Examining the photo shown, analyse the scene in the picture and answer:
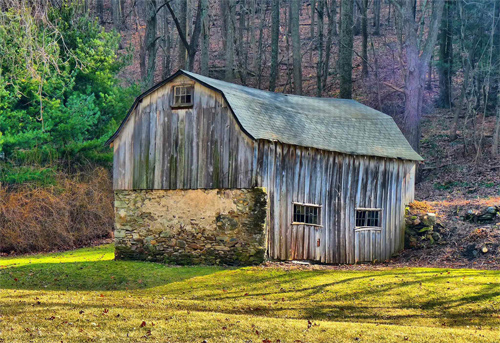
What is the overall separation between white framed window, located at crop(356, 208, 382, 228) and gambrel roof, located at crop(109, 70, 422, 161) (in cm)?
189

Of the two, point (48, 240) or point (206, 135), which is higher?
point (206, 135)

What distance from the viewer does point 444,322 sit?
1126 centimetres

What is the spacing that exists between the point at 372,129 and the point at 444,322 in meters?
11.0

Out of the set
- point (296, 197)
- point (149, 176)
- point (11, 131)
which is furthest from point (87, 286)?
point (11, 131)

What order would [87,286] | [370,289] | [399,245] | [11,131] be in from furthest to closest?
[11,131]
[399,245]
[87,286]
[370,289]

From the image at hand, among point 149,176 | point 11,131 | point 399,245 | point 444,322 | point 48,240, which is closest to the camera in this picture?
point 444,322

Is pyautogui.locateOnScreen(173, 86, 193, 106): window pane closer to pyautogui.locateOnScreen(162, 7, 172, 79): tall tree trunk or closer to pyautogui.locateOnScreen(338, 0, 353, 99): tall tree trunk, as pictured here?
pyautogui.locateOnScreen(338, 0, 353, 99): tall tree trunk

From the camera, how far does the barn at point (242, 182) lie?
17.1 metres

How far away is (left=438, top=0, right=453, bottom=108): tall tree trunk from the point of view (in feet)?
113

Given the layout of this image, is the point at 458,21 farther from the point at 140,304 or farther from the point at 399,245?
the point at 140,304

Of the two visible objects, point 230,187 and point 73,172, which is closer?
point 230,187

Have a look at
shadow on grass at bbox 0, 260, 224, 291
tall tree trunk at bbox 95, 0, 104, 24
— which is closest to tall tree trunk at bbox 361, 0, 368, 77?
shadow on grass at bbox 0, 260, 224, 291

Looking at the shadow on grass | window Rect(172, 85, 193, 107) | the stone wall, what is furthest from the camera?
window Rect(172, 85, 193, 107)

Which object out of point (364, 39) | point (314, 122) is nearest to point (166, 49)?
point (364, 39)
